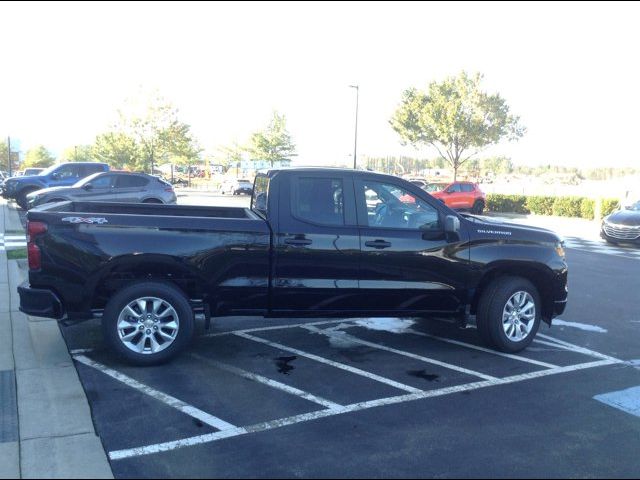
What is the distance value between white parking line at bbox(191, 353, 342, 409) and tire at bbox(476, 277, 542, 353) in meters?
2.24

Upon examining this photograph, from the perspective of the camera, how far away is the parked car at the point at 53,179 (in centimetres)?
2098

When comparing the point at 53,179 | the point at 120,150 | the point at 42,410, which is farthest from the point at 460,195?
the point at 120,150

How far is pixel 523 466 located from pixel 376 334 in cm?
330

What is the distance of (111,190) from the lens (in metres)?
17.6

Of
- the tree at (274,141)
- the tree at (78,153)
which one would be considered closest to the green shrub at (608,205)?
the tree at (274,141)

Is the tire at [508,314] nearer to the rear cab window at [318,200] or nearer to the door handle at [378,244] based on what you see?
the door handle at [378,244]

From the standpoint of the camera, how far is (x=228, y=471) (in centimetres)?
374

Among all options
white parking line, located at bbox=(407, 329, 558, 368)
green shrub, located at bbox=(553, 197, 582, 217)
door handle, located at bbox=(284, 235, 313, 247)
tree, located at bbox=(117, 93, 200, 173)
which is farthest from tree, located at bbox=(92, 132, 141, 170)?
door handle, located at bbox=(284, 235, 313, 247)

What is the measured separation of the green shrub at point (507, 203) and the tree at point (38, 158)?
65.9 m

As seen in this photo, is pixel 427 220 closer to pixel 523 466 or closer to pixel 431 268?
pixel 431 268

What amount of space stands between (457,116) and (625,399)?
32922 millimetres

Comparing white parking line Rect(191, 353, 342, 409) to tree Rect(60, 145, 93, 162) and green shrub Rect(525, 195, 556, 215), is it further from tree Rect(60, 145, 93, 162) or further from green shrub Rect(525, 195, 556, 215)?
tree Rect(60, 145, 93, 162)

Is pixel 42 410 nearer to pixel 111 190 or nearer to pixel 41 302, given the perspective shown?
pixel 41 302

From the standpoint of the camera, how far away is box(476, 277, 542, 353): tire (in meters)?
6.31
